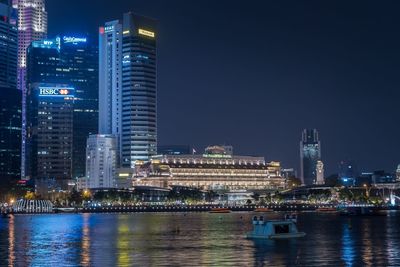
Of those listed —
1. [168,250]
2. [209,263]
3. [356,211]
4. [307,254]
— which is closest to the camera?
[209,263]

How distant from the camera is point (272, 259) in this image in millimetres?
55844

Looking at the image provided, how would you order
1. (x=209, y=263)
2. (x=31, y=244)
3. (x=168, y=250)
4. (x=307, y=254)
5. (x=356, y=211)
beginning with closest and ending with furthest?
(x=209, y=263)
(x=307, y=254)
(x=168, y=250)
(x=31, y=244)
(x=356, y=211)

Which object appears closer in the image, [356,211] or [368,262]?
[368,262]

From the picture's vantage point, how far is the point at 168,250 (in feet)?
217

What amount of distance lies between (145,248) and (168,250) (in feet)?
12.4

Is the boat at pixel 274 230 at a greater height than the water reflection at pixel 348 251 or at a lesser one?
greater

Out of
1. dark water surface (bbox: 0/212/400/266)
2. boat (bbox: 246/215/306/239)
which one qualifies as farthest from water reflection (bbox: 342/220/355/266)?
boat (bbox: 246/215/306/239)

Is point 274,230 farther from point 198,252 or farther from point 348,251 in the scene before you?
point 198,252

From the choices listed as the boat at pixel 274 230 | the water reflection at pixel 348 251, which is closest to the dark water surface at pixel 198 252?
the water reflection at pixel 348 251

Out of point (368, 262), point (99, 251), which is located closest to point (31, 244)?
point (99, 251)

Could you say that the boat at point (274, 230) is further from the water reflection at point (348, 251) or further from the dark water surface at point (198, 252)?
the water reflection at point (348, 251)

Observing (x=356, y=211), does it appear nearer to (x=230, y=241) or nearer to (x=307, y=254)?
(x=230, y=241)

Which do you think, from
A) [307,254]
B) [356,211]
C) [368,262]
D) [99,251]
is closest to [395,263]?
[368,262]

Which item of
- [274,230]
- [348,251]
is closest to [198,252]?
[348,251]
